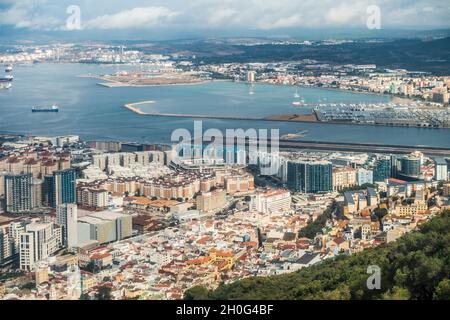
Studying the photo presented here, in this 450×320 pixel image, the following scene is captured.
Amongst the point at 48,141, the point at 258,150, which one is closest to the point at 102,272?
the point at 258,150

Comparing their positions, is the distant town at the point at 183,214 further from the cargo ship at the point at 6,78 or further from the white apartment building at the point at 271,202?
the cargo ship at the point at 6,78

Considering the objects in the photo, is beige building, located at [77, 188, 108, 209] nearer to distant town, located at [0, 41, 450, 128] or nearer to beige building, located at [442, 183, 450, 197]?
beige building, located at [442, 183, 450, 197]

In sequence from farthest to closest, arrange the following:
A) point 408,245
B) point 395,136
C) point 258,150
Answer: point 395,136, point 258,150, point 408,245

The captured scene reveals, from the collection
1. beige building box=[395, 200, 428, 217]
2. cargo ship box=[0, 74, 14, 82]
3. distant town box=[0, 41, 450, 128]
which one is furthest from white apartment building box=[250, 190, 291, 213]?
cargo ship box=[0, 74, 14, 82]

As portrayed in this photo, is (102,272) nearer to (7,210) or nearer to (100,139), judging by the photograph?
(7,210)

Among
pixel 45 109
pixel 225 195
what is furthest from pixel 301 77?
pixel 225 195
